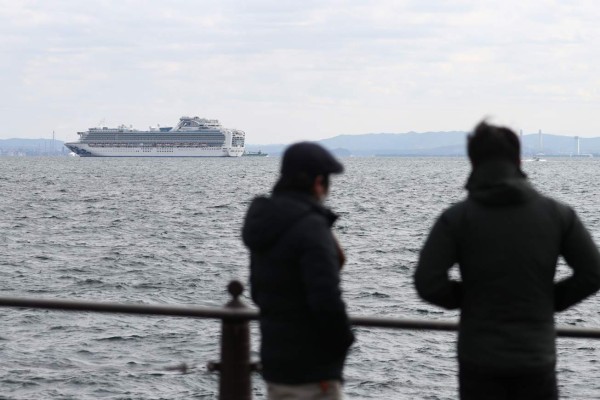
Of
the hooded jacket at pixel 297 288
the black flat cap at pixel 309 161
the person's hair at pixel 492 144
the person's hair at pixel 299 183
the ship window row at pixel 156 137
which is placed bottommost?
the hooded jacket at pixel 297 288

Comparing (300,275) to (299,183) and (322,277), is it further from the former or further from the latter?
(299,183)

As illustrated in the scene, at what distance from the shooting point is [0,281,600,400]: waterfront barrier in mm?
3670

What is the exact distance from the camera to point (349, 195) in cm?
6675

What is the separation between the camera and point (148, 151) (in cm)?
17950

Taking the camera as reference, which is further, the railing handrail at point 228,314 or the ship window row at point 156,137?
the ship window row at point 156,137

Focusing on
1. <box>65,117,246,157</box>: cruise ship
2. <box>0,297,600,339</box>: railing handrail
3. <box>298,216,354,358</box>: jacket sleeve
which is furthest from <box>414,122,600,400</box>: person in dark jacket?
<box>65,117,246,157</box>: cruise ship

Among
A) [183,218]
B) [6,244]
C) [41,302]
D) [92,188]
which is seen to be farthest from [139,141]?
[41,302]

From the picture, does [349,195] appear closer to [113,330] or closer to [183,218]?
[183,218]

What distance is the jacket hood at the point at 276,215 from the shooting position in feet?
10.1

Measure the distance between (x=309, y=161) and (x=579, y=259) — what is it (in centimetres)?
84

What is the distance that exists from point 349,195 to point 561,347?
50.8 meters

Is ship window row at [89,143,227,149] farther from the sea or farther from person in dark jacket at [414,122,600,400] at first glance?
person in dark jacket at [414,122,600,400]

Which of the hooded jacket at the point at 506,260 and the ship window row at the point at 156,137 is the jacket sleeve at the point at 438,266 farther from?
the ship window row at the point at 156,137

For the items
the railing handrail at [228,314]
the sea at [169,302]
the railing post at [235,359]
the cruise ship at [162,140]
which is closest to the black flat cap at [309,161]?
the railing handrail at [228,314]
